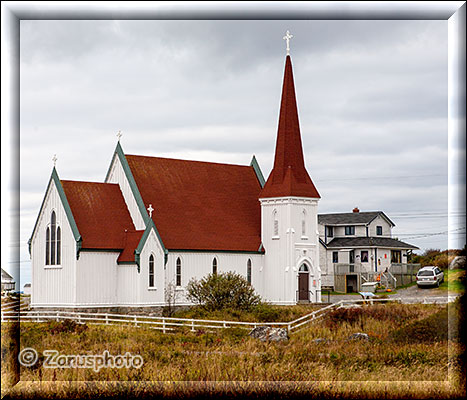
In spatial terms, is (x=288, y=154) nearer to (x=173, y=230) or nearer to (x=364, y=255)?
(x=173, y=230)

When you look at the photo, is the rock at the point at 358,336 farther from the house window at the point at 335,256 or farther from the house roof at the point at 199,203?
the house window at the point at 335,256

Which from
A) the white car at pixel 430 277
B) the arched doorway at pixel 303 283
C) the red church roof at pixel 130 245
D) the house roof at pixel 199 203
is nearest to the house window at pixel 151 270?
the red church roof at pixel 130 245

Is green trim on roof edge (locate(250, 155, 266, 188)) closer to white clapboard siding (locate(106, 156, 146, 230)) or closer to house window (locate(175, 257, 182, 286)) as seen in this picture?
white clapboard siding (locate(106, 156, 146, 230))

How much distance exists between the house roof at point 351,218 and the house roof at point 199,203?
656 inches

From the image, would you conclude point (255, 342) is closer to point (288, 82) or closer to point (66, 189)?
point (66, 189)

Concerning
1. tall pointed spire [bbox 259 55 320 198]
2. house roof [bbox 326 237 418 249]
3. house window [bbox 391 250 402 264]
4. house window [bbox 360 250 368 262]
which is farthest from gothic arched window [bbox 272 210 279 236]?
house window [bbox 391 250 402 264]

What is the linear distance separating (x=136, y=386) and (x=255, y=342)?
10982 millimetres

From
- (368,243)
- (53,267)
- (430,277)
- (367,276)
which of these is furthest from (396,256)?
(53,267)

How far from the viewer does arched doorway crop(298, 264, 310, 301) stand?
142 ft

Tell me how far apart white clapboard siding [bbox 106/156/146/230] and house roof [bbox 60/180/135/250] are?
266mm

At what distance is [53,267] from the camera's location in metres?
38.8

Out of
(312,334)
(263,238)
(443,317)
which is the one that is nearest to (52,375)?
(312,334)

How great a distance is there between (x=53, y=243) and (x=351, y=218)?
29.8 metres

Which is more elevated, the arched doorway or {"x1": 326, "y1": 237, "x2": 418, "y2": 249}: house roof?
{"x1": 326, "y1": 237, "x2": 418, "y2": 249}: house roof
